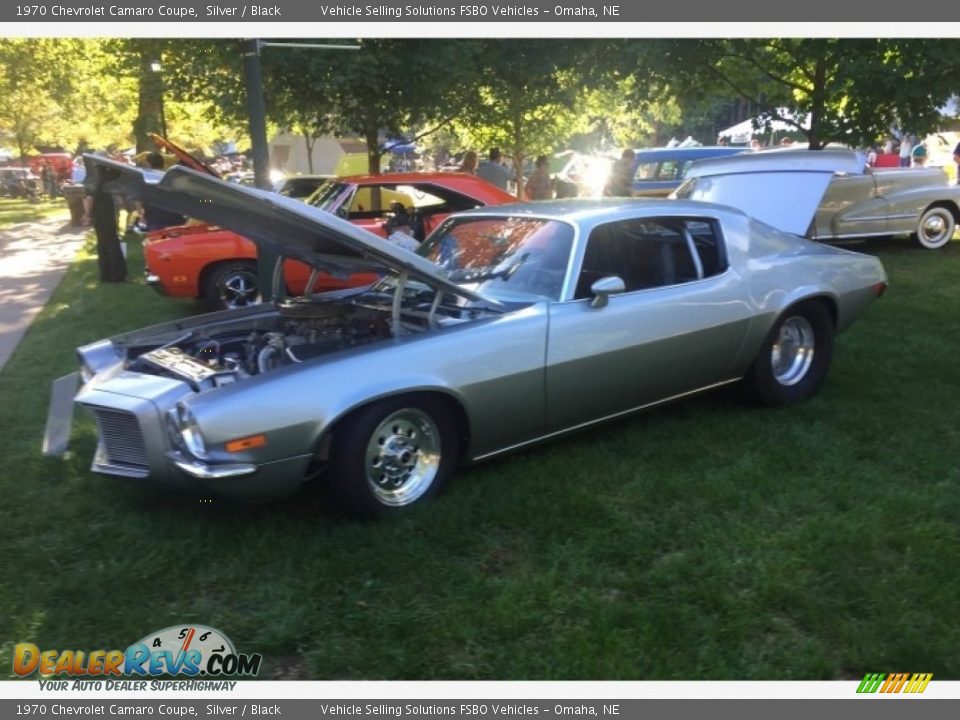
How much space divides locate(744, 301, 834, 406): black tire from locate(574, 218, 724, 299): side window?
0.75 metres

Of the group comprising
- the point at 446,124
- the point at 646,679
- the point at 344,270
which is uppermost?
the point at 446,124

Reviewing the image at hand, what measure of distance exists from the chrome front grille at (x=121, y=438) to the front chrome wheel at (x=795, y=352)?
3.81m

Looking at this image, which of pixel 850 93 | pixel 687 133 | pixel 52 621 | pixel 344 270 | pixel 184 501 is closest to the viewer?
pixel 52 621

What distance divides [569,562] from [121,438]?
2.04m

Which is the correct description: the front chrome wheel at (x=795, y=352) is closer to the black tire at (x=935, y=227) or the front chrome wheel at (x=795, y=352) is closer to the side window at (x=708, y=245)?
the side window at (x=708, y=245)

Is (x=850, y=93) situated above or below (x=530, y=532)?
above

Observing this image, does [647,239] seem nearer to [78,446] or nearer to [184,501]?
[184,501]

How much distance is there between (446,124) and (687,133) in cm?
6084

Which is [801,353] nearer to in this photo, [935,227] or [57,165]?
[935,227]

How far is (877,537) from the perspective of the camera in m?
3.50

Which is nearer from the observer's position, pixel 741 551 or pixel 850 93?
pixel 741 551

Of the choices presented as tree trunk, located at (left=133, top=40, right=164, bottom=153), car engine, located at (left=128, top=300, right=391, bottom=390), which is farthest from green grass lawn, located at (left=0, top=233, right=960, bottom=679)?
tree trunk, located at (left=133, top=40, right=164, bottom=153)

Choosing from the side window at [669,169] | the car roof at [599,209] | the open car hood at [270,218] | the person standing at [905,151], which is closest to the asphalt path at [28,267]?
the open car hood at [270,218]

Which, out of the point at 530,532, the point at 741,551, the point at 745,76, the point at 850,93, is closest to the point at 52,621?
the point at 530,532
